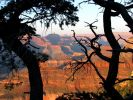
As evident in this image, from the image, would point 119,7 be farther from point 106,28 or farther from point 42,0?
point 42,0

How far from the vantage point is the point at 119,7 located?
4469 millimetres

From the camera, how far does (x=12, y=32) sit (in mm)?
10188

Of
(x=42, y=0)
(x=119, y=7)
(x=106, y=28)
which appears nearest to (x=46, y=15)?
(x=42, y=0)

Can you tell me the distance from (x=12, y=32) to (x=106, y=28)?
5.41m

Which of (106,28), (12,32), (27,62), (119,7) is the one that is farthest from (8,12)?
(119,7)

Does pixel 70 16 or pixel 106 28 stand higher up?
pixel 70 16

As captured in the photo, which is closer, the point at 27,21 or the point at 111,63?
the point at 111,63

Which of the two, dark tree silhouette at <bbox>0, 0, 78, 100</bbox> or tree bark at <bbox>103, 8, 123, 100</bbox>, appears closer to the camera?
tree bark at <bbox>103, 8, 123, 100</bbox>

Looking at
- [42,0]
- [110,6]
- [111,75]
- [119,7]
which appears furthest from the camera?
[42,0]

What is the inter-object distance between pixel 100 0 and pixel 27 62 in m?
5.83

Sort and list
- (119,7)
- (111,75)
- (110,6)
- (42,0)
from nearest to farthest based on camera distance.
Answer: (119,7) < (110,6) < (111,75) < (42,0)

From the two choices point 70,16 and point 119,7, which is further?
point 70,16

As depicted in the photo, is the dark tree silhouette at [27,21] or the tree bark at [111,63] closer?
the tree bark at [111,63]

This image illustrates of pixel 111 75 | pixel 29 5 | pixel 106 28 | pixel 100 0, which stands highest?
pixel 29 5
